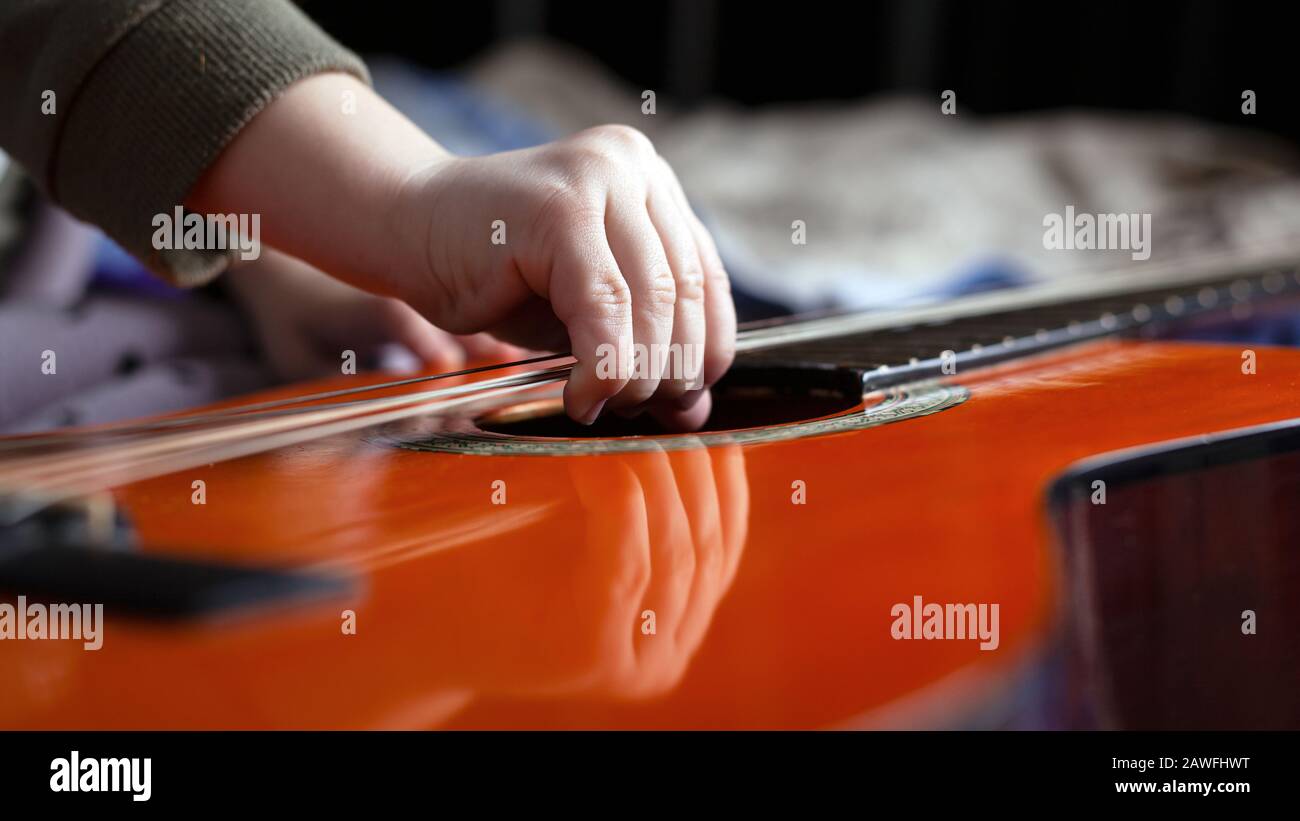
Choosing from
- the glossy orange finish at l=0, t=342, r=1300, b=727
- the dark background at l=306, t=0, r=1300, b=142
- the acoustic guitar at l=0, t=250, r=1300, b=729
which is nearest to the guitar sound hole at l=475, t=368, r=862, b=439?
the acoustic guitar at l=0, t=250, r=1300, b=729

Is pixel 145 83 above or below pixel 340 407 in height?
above

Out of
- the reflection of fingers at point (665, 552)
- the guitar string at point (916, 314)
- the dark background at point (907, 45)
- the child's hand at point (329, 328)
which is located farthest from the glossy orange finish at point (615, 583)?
the dark background at point (907, 45)

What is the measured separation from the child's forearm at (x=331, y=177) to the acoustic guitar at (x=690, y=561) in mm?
68

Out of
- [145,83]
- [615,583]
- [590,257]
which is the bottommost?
[615,583]

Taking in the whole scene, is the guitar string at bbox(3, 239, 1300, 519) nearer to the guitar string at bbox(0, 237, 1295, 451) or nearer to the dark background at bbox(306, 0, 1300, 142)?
the guitar string at bbox(0, 237, 1295, 451)

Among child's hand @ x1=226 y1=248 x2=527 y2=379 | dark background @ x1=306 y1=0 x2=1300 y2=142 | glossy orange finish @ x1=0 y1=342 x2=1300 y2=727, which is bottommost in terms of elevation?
glossy orange finish @ x1=0 y1=342 x2=1300 y2=727

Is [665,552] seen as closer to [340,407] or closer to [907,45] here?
[340,407]

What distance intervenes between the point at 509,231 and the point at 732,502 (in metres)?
0.19

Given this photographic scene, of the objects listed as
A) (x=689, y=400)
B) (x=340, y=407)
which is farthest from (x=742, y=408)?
(x=340, y=407)

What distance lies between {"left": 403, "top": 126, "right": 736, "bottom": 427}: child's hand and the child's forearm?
0.02 metres

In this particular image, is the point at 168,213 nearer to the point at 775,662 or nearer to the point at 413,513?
the point at 413,513

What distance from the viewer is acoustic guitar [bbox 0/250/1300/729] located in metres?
0.24

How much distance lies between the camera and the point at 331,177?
1.78ft
